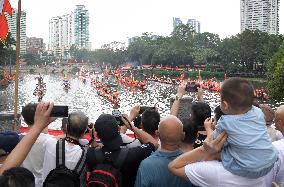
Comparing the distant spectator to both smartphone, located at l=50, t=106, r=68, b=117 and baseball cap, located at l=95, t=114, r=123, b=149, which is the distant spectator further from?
smartphone, located at l=50, t=106, r=68, b=117

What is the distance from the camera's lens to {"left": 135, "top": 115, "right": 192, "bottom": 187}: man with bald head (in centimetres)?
284

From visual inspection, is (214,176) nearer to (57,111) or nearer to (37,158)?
(57,111)

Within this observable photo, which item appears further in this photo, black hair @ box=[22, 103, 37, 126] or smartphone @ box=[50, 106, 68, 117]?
black hair @ box=[22, 103, 37, 126]

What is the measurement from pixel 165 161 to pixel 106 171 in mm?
426

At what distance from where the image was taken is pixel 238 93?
2.47 metres

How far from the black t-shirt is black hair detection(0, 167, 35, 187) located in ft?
2.71

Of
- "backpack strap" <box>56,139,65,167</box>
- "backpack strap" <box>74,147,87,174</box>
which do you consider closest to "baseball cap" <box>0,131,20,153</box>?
"backpack strap" <box>56,139,65,167</box>

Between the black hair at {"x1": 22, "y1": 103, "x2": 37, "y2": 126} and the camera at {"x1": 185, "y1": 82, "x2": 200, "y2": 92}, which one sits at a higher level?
the camera at {"x1": 185, "y1": 82, "x2": 200, "y2": 92}

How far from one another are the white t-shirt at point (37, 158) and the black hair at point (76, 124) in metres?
0.20

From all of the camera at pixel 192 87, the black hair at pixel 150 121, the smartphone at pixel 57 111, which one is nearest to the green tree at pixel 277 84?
the camera at pixel 192 87

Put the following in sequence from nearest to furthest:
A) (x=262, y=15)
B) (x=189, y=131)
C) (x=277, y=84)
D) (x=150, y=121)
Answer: (x=189, y=131) < (x=150, y=121) < (x=277, y=84) < (x=262, y=15)

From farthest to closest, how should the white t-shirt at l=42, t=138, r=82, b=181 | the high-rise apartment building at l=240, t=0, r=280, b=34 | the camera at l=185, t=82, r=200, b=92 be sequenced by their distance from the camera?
the high-rise apartment building at l=240, t=0, r=280, b=34 < the camera at l=185, t=82, r=200, b=92 < the white t-shirt at l=42, t=138, r=82, b=181

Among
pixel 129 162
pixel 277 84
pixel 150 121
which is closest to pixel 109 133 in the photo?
pixel 129 162

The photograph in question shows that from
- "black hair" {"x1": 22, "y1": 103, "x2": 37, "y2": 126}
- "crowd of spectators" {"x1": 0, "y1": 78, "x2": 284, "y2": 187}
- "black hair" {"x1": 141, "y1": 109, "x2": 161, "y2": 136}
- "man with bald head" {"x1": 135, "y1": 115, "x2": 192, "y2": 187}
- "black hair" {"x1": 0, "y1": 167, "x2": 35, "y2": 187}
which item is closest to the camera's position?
"black hair" {"x1": 0, "y1": 167, "x2": 35, "y2": 187}
